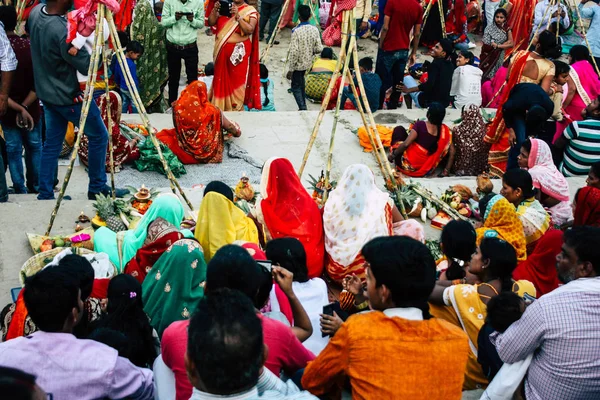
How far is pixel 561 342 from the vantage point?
261 cm

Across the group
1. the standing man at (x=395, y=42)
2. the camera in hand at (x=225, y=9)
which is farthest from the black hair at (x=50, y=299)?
the standing man at (x=395, y=42)

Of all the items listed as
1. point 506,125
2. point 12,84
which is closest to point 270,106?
point 506,125

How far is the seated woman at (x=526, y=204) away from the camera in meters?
4.60

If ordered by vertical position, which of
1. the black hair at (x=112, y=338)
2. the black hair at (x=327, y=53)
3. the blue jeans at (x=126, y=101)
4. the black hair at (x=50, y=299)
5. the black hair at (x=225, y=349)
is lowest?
the blue jeans at (x=126, y=101)

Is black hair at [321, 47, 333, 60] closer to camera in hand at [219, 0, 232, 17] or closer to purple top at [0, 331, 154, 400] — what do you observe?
camera in hand at [219, 0, 232, 17]

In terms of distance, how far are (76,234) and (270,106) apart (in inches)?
159

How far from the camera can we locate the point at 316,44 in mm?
8047

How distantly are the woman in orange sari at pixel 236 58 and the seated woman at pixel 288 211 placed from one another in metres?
3.34

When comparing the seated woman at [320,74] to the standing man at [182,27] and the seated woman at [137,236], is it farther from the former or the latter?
the seated woman at [137,236]

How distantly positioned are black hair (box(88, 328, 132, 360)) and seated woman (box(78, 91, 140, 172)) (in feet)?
11.1

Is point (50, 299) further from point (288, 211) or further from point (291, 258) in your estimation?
point (288, 211)

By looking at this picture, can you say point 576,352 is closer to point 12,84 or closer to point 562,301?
point 562,301

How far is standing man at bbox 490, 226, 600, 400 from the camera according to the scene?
8.47 ft

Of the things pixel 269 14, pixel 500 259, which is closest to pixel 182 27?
pixel 269 14
